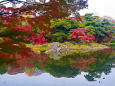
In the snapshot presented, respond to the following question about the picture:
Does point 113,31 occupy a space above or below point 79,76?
below

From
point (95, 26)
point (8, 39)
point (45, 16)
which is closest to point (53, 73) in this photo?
point (45, 16)

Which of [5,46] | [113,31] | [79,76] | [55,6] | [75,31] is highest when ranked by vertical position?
[55,6]

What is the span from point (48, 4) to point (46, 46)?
12.4 metres

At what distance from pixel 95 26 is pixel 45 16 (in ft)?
55.5

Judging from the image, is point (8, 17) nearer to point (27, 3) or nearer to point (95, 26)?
point (27, 3)

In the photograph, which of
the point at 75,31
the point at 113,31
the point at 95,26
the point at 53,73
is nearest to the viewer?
the point at 53,73

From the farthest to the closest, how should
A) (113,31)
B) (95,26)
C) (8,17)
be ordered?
(113,31) → (95,26) → (8,17)

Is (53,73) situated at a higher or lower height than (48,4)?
lower

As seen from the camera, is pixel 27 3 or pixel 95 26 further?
pixel 95 26

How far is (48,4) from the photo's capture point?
3066mm

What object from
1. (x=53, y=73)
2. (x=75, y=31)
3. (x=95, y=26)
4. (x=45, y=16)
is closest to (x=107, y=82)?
(x=53, y=73)

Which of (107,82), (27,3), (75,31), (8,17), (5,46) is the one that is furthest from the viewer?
(75,31)

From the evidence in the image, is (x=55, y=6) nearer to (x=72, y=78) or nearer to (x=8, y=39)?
(x=8, y=39)

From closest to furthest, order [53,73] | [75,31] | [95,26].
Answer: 1. [53,73]
2. [75,31]
3. [95,26]
